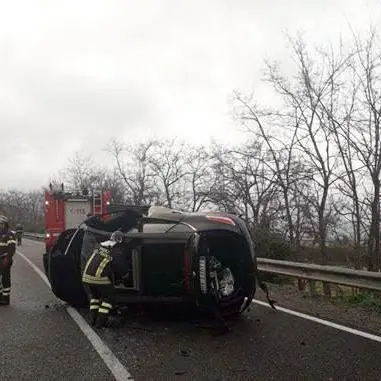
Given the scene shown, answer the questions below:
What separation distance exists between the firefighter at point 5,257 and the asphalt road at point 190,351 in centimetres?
134

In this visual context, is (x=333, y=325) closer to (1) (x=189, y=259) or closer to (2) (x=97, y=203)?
(1) (x=189, y=259)

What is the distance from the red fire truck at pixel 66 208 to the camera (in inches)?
652

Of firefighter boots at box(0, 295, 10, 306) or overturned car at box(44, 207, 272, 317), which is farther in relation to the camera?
firefighter boots at box(0, 295, 10, 306)

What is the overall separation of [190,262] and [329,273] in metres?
3.68

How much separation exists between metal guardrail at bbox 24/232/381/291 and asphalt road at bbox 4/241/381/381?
4.94 ft

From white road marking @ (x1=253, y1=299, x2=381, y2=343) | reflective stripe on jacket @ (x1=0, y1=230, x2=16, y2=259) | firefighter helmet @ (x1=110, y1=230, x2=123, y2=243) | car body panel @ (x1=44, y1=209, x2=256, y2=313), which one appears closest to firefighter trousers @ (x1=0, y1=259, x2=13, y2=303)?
reflective stripe on jacket @ (x1=0, y1=230, x2=16, y2=259)

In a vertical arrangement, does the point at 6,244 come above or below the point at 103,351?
above

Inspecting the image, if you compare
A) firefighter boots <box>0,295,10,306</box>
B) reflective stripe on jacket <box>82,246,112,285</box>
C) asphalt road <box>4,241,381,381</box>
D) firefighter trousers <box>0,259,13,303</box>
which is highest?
reflective stripe on jacket <box>82,246,112,285</box>

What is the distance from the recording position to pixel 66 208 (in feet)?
55.6

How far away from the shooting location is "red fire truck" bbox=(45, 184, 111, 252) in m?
16.6

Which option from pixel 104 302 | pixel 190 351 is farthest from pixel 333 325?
pixel 104 302

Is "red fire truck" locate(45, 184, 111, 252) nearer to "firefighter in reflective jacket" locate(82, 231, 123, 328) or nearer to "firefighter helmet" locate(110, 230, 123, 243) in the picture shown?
"firefighter in reflective jacket" locate(82, 231, 123, 328)

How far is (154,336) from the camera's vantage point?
6.01 metres

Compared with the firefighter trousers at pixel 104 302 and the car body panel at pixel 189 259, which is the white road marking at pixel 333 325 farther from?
the firefighter trousers at pixel 104 302
